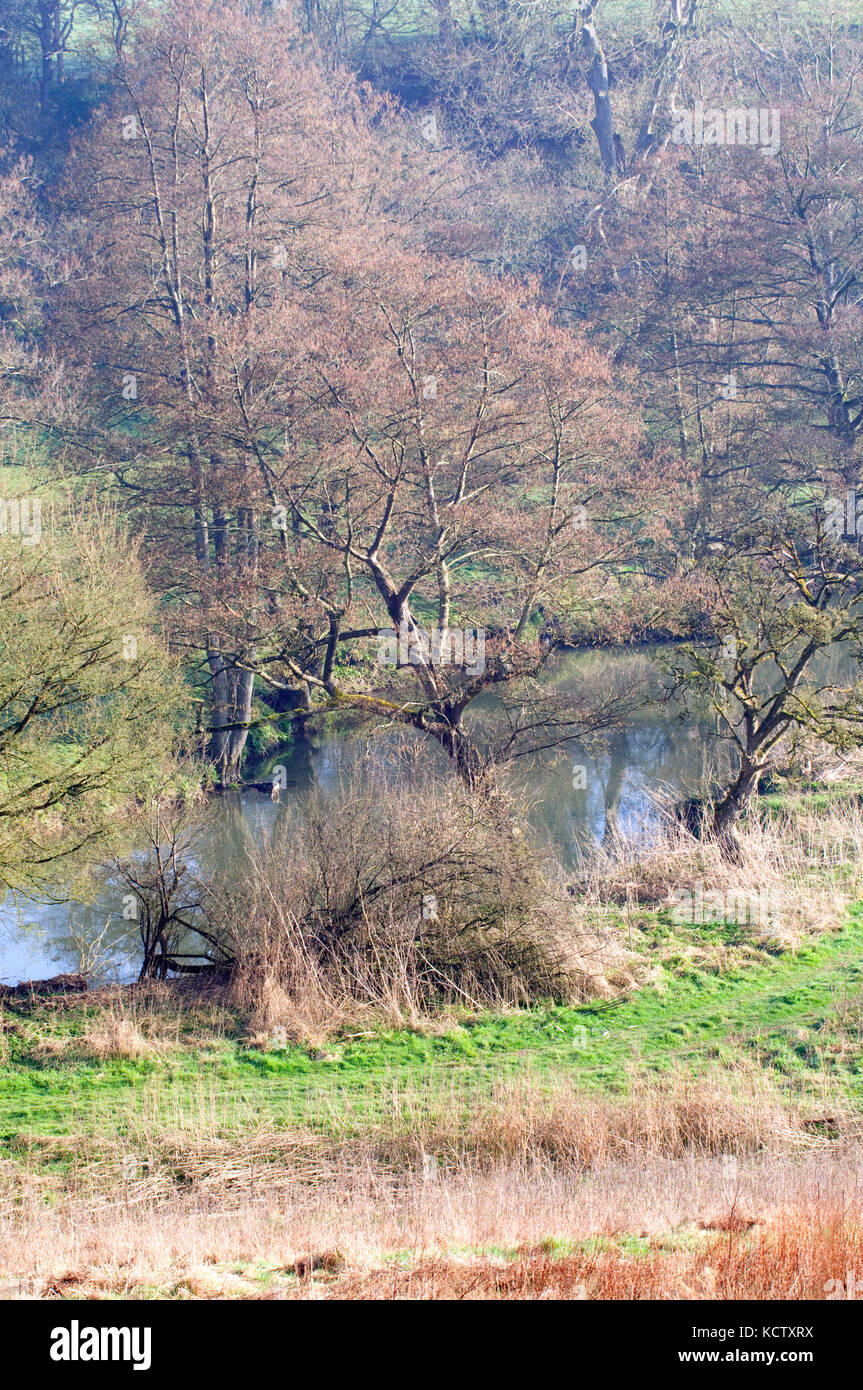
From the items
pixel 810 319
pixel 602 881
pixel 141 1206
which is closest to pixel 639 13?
pixel 810 319

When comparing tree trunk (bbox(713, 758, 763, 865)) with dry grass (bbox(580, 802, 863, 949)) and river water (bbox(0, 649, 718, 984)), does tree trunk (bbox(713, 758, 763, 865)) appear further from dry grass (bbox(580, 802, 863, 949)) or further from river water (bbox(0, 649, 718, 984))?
river water (bbox(0, 649, 718, 984))

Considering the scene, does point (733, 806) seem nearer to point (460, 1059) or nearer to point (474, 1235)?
point (460, 1059)

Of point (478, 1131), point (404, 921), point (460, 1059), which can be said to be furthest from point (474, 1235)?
point (404, 921)

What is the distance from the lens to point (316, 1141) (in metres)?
8.82

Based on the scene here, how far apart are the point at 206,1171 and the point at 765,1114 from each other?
457 centimetres

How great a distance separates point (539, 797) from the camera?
20.4 metres

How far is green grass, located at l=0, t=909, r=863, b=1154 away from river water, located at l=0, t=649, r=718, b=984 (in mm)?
3019

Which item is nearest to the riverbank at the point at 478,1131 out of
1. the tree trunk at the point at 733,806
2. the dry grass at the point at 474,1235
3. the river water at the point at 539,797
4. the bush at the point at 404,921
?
the dry grass at the point at 474,1235

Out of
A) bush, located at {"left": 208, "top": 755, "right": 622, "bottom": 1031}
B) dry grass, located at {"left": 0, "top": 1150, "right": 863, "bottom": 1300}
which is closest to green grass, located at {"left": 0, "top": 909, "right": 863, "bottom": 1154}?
bush, located at {"left": 208, "top": 755, "right": 622, "bottom": 1031}

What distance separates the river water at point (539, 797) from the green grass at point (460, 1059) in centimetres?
302

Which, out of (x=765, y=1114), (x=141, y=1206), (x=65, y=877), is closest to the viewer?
(x=141, y=1206)

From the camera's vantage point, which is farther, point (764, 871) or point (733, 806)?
point (733, 806)

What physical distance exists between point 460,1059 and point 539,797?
10476mm

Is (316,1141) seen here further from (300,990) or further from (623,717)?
Answer: (623,717)
